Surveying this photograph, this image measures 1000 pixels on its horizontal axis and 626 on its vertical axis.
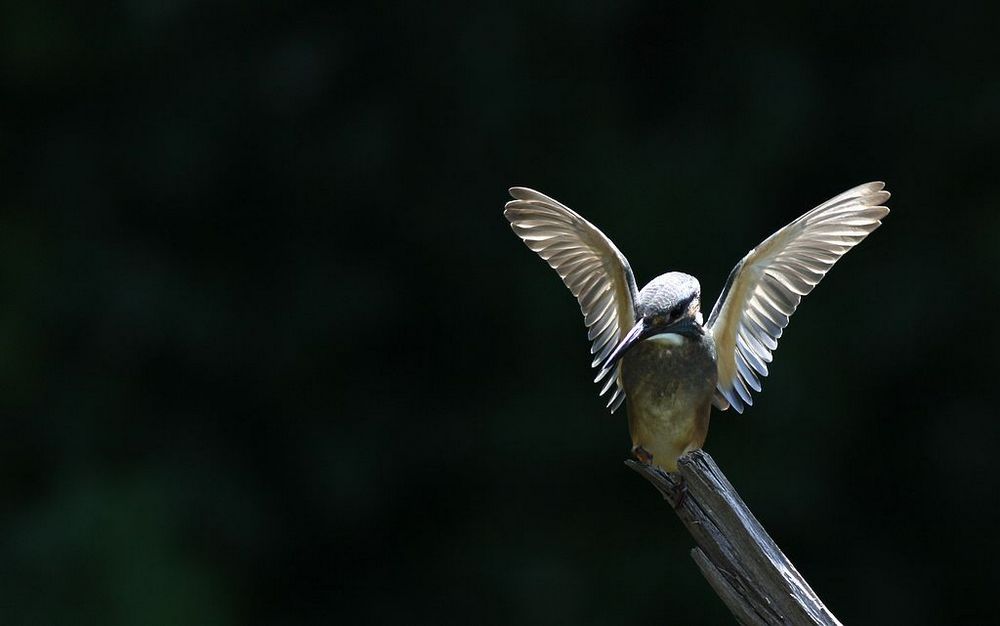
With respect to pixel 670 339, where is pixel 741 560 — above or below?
below

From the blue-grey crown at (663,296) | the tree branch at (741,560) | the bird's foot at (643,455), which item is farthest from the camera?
the bird's foot at (643,455)

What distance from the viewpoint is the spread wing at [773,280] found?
Answer: 2416 millimetres

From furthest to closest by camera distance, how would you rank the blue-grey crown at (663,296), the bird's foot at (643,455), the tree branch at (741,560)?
1. the bird's foot at (643,455)
2. the blue-grey crown at (663,296)
3. the tree branch at (741,560)

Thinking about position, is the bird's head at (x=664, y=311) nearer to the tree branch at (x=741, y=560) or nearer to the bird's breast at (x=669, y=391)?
the bird's breast at (x=669, y=391)

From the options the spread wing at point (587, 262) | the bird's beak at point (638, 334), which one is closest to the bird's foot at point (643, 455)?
the spread wing at point (587, 262)

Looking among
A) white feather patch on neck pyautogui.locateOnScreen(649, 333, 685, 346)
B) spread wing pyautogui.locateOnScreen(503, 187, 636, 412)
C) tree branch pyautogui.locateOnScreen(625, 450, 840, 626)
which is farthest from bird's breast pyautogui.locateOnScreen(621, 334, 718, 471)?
tree branch pyautogui.locateOnScreen(625, 450, 840, 626)

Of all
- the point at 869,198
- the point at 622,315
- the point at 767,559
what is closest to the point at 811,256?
the point at 869,198

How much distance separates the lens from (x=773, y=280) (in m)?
2.57

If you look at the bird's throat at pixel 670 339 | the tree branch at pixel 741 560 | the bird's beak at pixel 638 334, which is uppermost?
the bird's beak at pixel 638 334

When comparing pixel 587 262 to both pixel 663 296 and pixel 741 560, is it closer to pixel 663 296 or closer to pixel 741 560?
pixel 663 296

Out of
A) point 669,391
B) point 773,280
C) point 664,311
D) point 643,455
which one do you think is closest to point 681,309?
point 664,311

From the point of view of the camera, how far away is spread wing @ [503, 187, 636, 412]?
245 cm

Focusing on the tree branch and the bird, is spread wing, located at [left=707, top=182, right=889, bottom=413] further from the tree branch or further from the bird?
the tree branch

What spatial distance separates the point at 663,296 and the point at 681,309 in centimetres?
6
